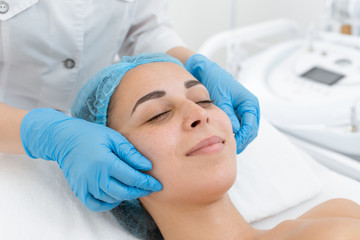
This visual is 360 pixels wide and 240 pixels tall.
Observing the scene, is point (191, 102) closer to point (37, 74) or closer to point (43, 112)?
point (43, 112)

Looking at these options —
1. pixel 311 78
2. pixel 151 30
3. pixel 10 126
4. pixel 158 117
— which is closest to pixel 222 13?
pixel 311 78

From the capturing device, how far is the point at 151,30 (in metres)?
1.56

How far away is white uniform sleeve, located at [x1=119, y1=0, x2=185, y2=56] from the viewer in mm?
1514

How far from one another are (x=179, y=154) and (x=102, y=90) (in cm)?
31

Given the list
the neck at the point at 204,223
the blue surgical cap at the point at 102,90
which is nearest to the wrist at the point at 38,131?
the blue surgical cap at the point at 102,90

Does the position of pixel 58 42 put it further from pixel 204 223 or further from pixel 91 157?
pixel 204 223

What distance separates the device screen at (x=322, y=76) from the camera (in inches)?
73.0

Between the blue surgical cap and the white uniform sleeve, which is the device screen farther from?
the blue surgical cap

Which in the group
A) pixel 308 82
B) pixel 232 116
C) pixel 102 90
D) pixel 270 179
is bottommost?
pixel 270 179

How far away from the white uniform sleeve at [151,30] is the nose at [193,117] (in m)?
0.54

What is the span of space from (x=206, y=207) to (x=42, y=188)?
44 cm

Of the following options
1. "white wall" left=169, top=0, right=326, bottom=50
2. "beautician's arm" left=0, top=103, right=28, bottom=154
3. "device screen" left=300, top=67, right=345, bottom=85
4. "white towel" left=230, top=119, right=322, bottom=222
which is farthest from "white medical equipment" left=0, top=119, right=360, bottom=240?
"white wall" left=169, top=0, right=326, bottom=50

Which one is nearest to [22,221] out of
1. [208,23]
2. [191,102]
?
[191,102]

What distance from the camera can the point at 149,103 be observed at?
1079mm
